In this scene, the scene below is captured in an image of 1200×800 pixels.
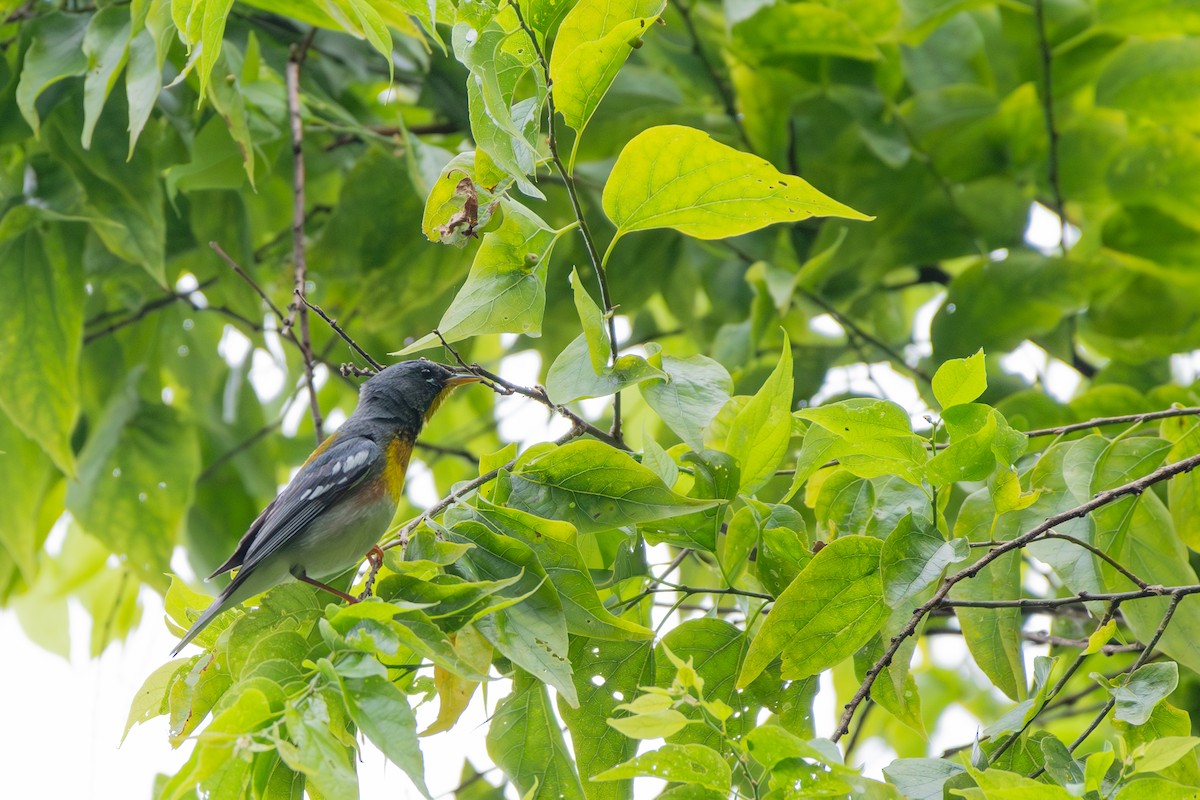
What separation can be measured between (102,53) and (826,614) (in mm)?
2259

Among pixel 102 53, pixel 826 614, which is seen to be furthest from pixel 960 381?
pixel 102 53

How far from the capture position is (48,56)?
9.56 ft

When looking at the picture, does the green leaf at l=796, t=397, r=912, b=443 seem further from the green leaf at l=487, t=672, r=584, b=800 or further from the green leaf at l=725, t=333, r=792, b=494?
the green leaf at l=487, t=672, r=584, b=800

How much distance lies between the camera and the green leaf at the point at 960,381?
1880mm

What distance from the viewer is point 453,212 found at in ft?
6.63

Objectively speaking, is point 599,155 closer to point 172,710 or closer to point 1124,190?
point 1124,190

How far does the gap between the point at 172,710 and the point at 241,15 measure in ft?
8.35

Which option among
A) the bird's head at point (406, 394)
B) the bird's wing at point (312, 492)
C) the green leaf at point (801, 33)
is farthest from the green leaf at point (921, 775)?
the green leaf at point (801, 33)

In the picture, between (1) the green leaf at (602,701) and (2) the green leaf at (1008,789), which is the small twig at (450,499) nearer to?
(1) the green leaf at (602,701)

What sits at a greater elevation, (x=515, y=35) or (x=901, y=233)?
(x=515, y=35)

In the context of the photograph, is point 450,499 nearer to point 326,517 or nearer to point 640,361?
A: point 640,361

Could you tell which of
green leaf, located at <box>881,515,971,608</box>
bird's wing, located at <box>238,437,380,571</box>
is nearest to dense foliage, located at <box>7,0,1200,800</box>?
green leaf, located at <box>881,515,971,608</box>

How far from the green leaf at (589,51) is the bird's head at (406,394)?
1.83 metres

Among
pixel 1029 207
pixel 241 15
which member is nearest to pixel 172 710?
pixel 241 15
